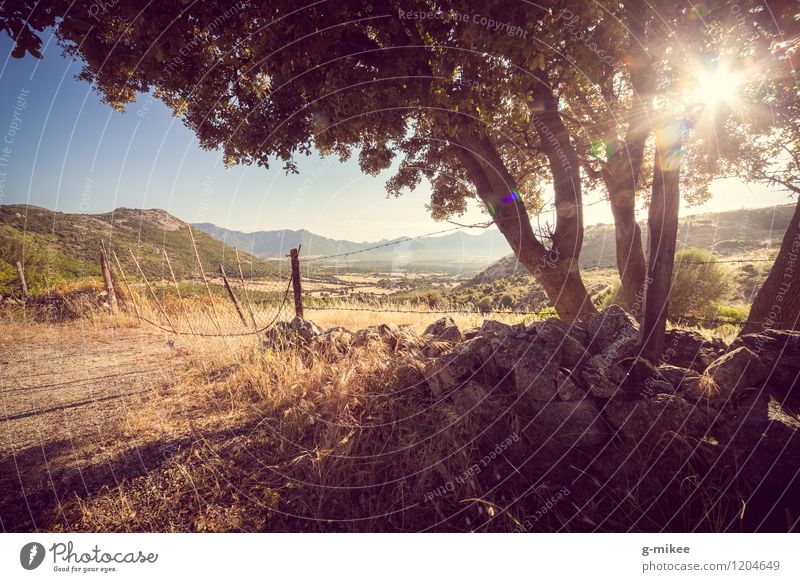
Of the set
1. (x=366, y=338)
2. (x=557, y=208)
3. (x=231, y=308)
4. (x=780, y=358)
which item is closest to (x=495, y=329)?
(x=366, y=338)

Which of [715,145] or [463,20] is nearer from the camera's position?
[463,20]

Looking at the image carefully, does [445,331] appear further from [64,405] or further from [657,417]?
[64,405]

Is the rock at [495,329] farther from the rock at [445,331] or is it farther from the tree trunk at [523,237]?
the tree trunk at [523,237]

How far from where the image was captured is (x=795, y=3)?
3.72 meters

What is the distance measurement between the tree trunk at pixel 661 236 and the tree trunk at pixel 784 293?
1.96 m

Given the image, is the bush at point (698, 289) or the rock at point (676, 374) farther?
the bush at point (698, 289)

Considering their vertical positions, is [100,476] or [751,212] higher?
[751,212]

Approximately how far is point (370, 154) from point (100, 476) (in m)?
6.83

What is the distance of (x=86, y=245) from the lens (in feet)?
189

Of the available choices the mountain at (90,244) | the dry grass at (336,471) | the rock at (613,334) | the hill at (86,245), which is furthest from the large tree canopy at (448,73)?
the mountain at (90,244)

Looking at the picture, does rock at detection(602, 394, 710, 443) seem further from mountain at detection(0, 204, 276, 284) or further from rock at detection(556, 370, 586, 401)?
mountain at detection(0, 204, 276, 284)

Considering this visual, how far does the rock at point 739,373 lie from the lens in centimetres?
258
